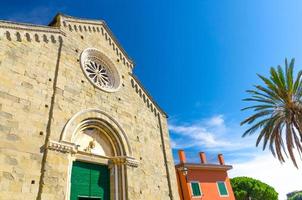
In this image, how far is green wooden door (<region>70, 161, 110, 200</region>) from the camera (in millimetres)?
9748

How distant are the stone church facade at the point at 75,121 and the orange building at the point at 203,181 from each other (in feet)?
32.2

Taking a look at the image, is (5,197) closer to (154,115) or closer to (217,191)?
(154,115)

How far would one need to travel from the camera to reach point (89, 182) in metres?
10.4

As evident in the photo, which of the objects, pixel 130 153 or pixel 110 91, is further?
pixel 110 91

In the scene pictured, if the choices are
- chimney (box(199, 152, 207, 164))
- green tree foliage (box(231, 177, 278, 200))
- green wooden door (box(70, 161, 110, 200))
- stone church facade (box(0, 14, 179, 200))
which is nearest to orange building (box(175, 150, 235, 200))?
chimney (box(199, 152, 207, 164))

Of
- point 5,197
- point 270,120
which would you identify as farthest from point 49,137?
point 270,120

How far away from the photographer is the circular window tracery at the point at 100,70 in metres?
12.5

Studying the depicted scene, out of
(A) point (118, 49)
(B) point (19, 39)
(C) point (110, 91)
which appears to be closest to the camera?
(B) point (19, 39)

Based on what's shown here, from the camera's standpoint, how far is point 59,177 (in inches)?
343

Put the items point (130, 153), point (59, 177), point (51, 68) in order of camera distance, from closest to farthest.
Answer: point (59, 177) < point (51, 68) < point (130, 153)

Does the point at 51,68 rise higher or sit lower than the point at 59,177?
higher

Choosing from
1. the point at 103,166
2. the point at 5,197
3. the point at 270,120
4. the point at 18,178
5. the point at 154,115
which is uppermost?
the point at 154,115

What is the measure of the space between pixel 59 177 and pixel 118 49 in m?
9.06

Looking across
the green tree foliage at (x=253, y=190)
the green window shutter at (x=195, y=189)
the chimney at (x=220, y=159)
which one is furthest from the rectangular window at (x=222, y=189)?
the green tree foliage at (x=253, y=190)
